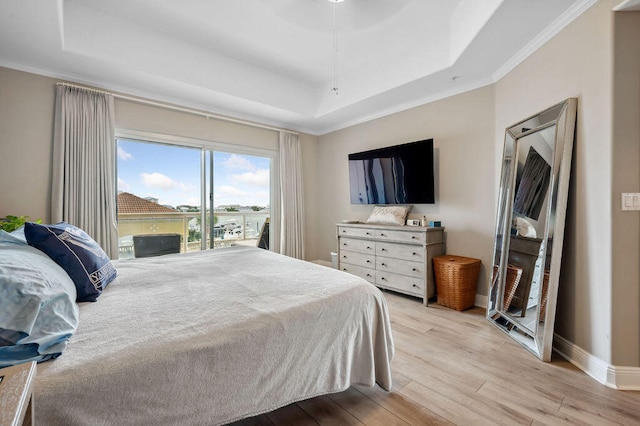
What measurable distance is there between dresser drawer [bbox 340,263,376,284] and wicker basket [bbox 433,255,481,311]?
843 millimetres

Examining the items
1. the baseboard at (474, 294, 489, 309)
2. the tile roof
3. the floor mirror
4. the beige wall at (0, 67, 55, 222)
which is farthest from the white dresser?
the beige wall at (0, 67, 55, 222)

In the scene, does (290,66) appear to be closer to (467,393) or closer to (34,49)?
(34,49)

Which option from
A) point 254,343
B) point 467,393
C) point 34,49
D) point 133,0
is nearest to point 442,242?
point 467,393

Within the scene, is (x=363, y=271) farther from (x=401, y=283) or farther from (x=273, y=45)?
Answer: (x=273, y=45)

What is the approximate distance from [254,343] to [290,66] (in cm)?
349

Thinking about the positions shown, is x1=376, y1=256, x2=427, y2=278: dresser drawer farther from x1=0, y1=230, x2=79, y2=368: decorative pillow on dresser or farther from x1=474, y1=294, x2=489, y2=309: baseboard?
x1=0, y1=230, x2=79, y2=368: decorative pillow on dresser

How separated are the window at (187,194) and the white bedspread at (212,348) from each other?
6.57 feet

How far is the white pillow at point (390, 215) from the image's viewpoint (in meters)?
3.78

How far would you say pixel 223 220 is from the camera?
171 inches

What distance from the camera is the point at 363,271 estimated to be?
3.89m

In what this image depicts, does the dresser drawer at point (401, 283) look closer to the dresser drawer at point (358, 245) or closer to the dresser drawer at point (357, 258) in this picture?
the dresser drawer at point (357, 258)

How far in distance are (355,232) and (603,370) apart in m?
2.64

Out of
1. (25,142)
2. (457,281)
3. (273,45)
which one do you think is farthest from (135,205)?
(457,281)

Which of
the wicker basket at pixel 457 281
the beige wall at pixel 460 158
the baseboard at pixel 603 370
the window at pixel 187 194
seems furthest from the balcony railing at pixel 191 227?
the baseboard at pixel 603 370
